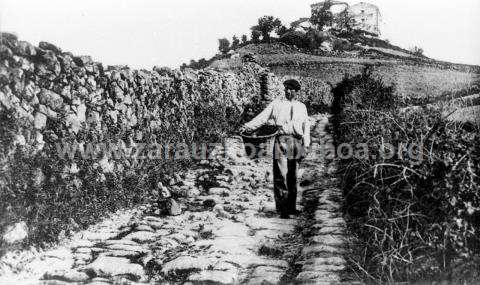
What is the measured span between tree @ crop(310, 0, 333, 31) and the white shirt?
195 ft

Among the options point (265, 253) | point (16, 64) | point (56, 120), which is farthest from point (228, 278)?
point (16, 64)

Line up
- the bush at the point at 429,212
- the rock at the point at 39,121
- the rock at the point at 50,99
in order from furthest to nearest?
the rock at the point at 50,99, the rock at the point at 39,121, the bush at the point at 429,212

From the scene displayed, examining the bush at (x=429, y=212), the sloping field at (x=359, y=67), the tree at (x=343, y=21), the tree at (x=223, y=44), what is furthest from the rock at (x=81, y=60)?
the tree at (x=343, y=21)

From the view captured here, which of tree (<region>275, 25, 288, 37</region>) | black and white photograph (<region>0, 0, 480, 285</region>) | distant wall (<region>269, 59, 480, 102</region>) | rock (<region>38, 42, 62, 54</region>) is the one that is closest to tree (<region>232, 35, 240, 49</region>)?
tree (<region>275, 25, 288, 37</region>)

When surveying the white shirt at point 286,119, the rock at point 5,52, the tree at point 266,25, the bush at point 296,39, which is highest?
the tree at point 266,25

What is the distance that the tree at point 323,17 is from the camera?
62469mm

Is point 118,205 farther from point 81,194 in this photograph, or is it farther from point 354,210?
point 354,210

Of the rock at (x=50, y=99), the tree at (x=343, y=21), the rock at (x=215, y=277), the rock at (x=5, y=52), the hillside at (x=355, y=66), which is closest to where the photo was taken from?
the rock at (x=215, y=277)

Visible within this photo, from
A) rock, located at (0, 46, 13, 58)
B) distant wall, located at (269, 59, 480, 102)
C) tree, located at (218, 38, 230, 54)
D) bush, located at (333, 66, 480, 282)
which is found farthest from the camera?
tree, located at (218, 38, 230, 54)

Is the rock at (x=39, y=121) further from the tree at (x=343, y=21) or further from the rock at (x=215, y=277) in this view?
the tree at (x=343, y=21)

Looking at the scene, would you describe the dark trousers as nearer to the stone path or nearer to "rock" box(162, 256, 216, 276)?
the stone path

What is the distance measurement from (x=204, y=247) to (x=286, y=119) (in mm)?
2060

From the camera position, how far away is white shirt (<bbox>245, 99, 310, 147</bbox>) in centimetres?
599

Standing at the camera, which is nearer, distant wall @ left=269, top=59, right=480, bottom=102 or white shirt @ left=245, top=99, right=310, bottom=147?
white shirt @ left=245, top=99, right=310, bottom=147
